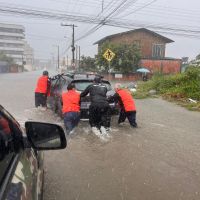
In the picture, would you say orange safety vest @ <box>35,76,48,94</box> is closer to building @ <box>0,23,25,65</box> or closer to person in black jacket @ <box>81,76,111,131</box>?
person in black jacket @ <box>81,76,111,131</box>

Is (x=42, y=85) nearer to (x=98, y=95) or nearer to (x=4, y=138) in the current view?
(x=98, y=95)

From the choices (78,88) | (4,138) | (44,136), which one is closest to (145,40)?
(78,88)

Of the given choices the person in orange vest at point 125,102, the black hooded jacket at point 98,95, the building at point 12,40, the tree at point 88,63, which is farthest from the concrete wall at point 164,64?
the building at point 12,40

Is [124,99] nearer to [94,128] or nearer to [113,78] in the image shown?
[94,128]

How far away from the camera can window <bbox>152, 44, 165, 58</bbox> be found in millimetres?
53356

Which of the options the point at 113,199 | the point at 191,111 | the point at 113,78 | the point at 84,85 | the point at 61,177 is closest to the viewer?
the point at 113,199

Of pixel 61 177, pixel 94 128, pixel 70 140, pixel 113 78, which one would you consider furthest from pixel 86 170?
pixel 113 78

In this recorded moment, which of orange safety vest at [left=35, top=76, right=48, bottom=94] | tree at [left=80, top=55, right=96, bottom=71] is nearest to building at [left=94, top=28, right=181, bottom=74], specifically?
tree at [left=80, top=55, right=96, bottom=71]

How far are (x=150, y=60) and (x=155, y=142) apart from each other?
36.0m

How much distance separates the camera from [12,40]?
502 ft

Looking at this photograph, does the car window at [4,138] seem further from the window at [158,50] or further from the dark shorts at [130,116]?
the window at [158,50]

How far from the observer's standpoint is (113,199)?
16.7ft

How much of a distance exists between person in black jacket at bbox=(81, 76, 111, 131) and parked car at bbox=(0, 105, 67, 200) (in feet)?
21.4

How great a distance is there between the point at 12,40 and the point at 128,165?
153605 millimetres
